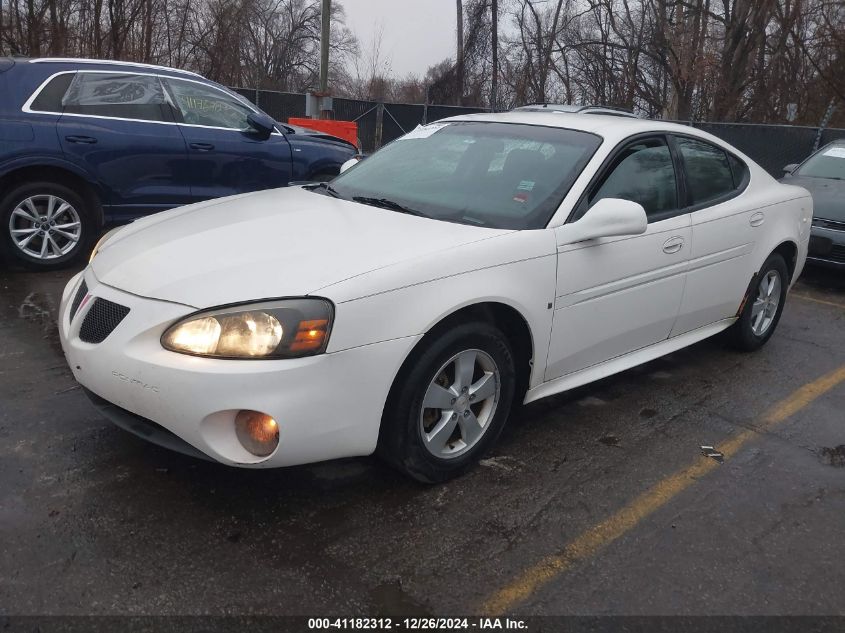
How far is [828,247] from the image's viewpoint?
24.3ft

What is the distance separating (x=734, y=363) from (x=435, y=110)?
51.8 feet

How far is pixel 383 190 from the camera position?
13.0 ft

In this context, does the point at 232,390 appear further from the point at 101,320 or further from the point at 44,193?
the point at 44,193

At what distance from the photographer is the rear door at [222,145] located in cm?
688

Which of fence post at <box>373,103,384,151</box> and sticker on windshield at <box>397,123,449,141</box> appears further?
fence post at <box>373,103,384,151</box>

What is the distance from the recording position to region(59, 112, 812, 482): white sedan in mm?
2660

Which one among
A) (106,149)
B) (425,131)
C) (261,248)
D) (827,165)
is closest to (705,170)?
(425,131)

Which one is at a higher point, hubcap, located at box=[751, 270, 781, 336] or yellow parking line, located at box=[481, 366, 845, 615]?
hubcap, located at box=[751, 270, 781, 336]

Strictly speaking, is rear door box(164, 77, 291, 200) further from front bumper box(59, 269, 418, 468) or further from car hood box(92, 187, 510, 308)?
front bumper box(59, 269, 418, 468)

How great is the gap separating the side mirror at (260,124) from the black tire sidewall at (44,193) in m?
1.67

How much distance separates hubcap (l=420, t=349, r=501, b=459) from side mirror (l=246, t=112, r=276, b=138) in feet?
15.4

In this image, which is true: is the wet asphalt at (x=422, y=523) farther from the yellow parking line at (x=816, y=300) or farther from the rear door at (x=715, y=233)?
the yellow parking line at (x=816, y=300)

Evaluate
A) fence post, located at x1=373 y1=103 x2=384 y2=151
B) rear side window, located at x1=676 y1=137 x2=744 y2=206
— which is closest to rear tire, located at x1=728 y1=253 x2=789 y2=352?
rear side window, located at x1=676 y1=137 x2=744 y2=206

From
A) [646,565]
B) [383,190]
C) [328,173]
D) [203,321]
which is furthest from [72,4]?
[646,565]
